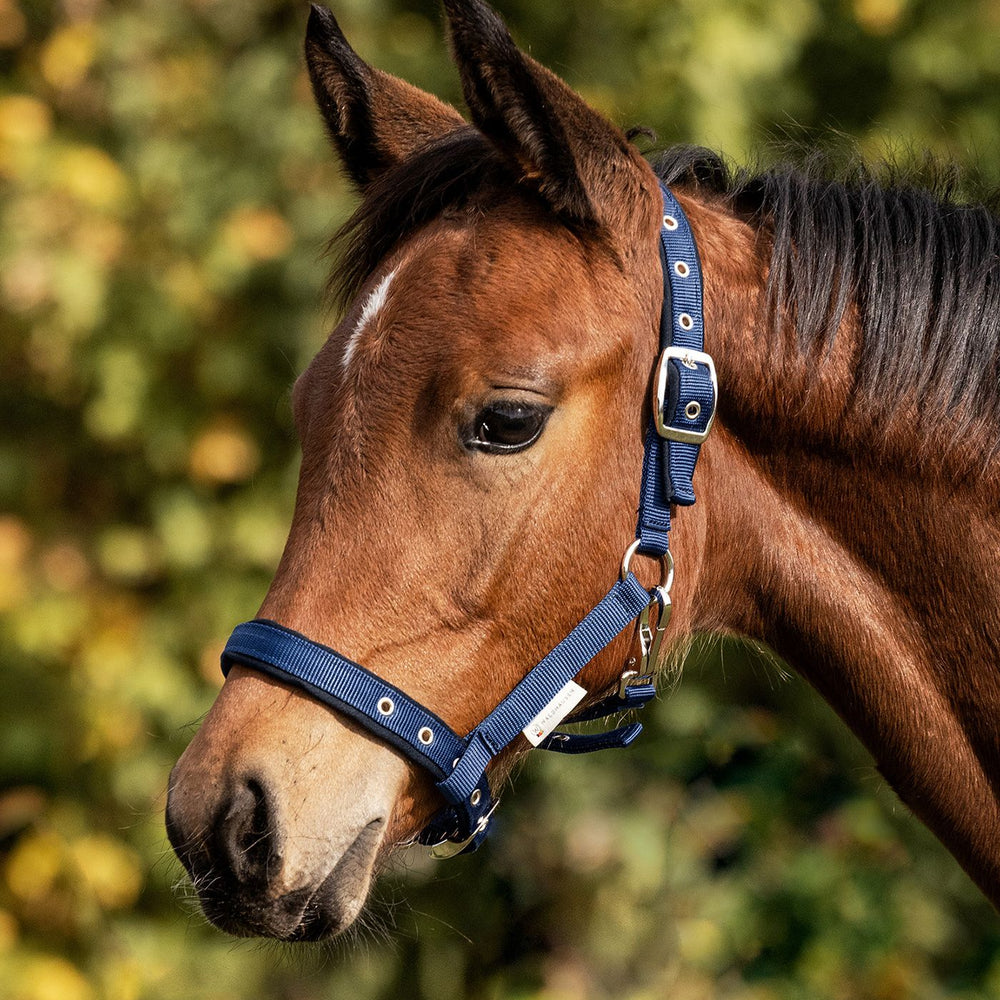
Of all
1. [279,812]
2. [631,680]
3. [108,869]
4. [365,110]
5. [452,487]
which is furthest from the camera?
[108,869]

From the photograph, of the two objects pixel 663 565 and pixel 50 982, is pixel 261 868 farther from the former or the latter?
pixel 50 982

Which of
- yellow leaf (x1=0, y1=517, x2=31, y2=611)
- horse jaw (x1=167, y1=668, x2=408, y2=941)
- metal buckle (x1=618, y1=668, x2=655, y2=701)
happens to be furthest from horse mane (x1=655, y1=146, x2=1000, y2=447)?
yellow leaf (x1=0, y1=517, x2=31, y2=611)

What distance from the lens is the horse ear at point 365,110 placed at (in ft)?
6.92

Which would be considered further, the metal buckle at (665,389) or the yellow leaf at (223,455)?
the yellow leaf at (223,455)

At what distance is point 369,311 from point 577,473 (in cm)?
45

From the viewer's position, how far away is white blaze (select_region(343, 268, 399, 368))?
1.80 meters

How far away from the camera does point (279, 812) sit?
157 centimetres

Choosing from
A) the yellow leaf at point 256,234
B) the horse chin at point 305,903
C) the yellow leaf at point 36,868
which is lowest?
the yellow leaf at point 36,868

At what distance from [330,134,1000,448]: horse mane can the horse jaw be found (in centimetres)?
89

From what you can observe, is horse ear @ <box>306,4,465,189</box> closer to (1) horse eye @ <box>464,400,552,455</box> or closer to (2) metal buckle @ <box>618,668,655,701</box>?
→ (1) horse eye @ <box>464,400,552,455</box>

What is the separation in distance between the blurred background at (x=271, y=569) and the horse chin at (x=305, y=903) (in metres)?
1.92

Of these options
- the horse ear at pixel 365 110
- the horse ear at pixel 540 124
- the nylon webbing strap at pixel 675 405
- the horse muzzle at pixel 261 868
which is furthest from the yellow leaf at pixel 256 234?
the horse muzzle at pixel 261 868

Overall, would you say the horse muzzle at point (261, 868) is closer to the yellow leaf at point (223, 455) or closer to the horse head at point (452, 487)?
the horse head at point (452, 487)

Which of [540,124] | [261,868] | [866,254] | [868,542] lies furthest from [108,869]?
[866,254]
